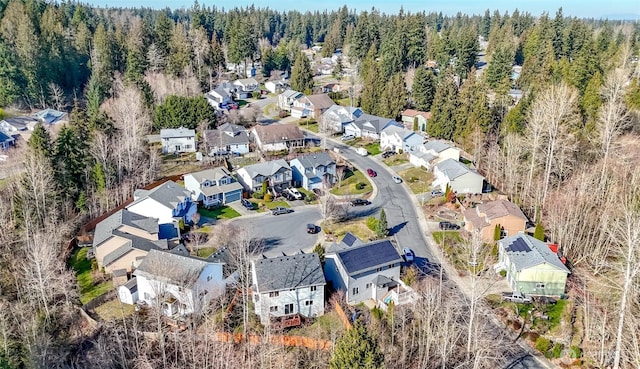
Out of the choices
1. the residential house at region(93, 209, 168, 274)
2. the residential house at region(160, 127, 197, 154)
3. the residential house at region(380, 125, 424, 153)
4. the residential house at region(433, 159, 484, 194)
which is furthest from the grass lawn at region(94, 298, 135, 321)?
the residential house at region(380, 125, 424, 153)

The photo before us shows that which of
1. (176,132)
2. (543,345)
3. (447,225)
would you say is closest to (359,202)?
(447,225)

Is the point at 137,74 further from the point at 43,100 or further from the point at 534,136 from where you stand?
the point at 534,136

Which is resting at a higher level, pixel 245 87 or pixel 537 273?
pixel 245 87

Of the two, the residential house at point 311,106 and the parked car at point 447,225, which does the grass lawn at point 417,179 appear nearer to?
the parked car at point 447,225

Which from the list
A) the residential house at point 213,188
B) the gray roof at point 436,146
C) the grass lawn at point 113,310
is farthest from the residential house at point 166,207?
the gray roof at point 436,146

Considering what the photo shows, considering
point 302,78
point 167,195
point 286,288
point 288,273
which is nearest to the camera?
point 286,288

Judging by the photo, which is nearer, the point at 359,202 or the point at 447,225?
the point at 447,225

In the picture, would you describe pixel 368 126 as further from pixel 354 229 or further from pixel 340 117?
pixel 354 229
